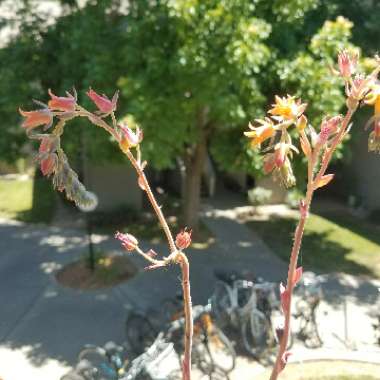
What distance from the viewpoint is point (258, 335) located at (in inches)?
283

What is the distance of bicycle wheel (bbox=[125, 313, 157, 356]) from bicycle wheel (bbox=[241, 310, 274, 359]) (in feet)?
4.18

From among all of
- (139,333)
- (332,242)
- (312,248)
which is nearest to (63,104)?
(139,333)

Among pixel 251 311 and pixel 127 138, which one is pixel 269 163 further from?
pixel 251 311

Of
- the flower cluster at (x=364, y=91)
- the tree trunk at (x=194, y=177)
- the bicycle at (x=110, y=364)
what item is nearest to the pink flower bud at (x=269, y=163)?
the flower cluster at (x=364, y=91)

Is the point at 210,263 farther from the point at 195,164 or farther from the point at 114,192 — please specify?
the point at 114,192

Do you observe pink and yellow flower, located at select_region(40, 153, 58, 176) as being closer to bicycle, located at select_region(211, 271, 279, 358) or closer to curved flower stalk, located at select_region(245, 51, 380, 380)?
curved flower stalk, located at select_region(245, 51, 380, 380)

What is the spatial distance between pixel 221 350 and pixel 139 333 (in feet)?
3.78

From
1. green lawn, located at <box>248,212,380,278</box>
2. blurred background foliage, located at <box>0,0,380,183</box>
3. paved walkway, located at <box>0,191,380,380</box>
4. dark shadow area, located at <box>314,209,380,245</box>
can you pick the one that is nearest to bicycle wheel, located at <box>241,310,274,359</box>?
paved walkway, located at <box>0,191,380,380</box>

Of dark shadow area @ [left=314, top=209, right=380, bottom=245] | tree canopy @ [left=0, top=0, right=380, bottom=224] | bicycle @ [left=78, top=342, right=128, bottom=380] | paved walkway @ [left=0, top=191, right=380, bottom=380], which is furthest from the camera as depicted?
dark shadow area @ [left=314, top=209, right=380, bottom=245]

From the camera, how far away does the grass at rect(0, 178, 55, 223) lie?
13664 mm

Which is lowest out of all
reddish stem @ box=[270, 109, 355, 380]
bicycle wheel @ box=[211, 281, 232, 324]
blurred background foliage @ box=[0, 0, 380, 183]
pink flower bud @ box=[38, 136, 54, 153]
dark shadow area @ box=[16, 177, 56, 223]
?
bicycle wheel @ box=[211, 281, 232, 324]

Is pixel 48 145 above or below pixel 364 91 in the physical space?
below

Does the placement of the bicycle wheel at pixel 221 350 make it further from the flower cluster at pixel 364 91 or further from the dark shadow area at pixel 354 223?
the dark shadow area at pixel 354 223

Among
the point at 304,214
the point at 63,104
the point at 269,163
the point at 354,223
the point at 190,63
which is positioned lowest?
the point at 354,223
